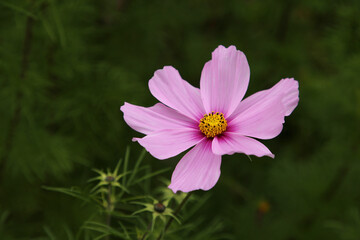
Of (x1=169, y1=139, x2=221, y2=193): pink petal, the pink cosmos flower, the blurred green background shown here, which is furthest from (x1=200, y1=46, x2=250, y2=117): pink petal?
the blurred green background

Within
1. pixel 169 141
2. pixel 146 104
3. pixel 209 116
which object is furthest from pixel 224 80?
pixel 146 104

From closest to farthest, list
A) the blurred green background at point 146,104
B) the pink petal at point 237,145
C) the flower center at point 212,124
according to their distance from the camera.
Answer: the pink petal at point 237,145, the flower center at point 212,124, the blurred green background at point 146,104

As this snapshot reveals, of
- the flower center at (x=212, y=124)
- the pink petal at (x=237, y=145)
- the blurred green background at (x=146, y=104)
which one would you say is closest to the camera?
the pink petal at (x=237, y=145)

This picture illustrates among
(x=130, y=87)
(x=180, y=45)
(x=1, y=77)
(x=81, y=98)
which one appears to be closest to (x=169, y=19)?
(x=180, y=45)

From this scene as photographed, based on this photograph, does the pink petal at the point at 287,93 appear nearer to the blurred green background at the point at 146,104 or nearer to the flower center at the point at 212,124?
the flower center at the point at 212,124

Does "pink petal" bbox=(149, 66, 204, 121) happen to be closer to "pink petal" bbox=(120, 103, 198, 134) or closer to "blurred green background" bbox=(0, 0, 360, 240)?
"pink petal" bbox=(120, 103, 198, 134)

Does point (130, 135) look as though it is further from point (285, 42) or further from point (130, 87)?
point (285, 42)

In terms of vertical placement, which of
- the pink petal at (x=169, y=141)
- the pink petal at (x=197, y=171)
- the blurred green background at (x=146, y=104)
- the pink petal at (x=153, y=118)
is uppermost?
the blurred green background at (x=146, y=104)

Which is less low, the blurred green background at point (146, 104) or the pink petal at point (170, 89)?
the blurred green background at point (146, 104)

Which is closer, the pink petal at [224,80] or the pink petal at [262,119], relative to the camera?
the pink petal at [262,119]

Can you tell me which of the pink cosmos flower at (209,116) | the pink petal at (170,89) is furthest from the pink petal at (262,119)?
the pink petal at (170,89)
